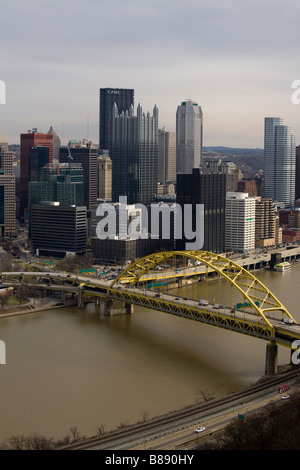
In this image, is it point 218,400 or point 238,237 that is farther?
point 238,237

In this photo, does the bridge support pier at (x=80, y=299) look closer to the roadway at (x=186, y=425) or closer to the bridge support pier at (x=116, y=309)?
the bridge support pier at (x=116, y=309)

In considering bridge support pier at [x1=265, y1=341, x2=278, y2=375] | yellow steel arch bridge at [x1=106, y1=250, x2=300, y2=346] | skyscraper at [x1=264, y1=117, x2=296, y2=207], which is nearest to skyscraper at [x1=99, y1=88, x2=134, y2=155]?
skyscraper at [x1=264, y1=117, x2=296, y2=207]

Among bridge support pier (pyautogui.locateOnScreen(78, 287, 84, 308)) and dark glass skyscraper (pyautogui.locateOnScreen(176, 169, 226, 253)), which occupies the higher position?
dark glass skyscraper (pyautogui.locateOnScreen(176, 169, 226, 253))

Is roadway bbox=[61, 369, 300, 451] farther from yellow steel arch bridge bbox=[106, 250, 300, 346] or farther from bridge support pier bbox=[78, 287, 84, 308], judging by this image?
bridge support pier bbox=[78, 287, 84, 308]

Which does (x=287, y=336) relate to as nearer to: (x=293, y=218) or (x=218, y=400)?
(x=218, y=400)

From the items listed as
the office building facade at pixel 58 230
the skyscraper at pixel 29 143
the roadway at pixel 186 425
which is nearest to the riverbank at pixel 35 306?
the roadway at pixel 186 425

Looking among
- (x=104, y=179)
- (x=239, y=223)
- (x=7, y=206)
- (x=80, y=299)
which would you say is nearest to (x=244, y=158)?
(x=104, y=179)
